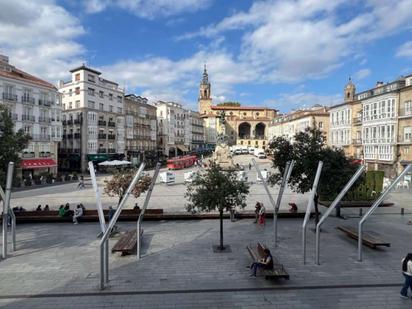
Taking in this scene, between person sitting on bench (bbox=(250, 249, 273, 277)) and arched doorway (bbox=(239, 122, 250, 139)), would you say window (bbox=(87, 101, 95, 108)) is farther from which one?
arched doorway (bbox=(239, 122, 250, 139))

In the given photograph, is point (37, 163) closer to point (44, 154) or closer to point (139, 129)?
point (44, 154)

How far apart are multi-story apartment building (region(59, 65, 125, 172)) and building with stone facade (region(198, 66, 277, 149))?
242 feet

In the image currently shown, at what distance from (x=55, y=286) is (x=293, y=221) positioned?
12988 millimetres

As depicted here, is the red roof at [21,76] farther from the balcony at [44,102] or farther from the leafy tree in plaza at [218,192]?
the leafy tree in plaza at [218,192]

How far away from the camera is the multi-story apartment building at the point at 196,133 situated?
110 m

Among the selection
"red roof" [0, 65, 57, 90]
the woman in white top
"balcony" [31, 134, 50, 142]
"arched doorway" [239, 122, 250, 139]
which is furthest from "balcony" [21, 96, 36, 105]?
"arched doorway" [239, 122, 250, 139]

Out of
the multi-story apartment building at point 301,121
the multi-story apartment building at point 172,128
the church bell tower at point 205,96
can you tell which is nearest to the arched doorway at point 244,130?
the church bell tower at point 205,96

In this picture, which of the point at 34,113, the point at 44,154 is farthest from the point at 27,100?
the point at 44,154

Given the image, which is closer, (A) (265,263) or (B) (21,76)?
(A) (265,263)

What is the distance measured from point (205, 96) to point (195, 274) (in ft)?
449

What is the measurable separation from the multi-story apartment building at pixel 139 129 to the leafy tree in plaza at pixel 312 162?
164 ft

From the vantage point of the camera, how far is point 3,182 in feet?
49.7

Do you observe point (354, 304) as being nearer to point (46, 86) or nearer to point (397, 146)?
point (397, 146)

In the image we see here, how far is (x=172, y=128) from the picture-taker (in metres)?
92.6
